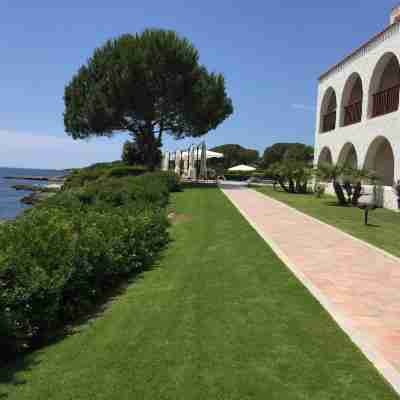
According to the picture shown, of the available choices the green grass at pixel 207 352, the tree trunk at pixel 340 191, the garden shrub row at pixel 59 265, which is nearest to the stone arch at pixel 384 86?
the tree trunk at pixel 340 191

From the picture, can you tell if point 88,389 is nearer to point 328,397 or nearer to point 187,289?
point 328,397

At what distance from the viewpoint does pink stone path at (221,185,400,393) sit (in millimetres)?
4109

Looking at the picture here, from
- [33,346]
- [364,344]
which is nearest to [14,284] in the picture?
[33,346]

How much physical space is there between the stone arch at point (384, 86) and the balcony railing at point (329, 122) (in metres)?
4.53

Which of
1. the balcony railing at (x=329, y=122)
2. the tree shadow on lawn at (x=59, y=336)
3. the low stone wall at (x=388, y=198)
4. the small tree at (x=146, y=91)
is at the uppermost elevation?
the small tree at (x=146, y=91)

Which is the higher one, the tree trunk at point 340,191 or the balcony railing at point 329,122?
the balcony railing at point 329,122

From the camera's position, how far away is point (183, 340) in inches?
166

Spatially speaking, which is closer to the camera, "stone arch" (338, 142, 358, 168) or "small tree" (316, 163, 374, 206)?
"small tree" (316, 163, 374, 206)

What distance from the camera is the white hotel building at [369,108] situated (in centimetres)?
1675

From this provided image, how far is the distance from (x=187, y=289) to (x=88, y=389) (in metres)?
2.67

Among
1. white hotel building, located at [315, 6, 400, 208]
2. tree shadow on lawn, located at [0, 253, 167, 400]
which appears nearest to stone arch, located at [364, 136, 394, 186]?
white hotel building, located at [315, 6, 400, 208]

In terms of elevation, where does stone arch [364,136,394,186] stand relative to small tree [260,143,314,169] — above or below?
below

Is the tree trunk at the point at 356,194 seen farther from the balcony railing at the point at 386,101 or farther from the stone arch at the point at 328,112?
the stone arch at the point at 328,112

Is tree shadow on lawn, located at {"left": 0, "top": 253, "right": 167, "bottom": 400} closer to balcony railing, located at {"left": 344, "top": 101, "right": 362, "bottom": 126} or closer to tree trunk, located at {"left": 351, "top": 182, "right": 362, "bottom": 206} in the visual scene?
tree trunk, located at {"left": 351, "top": 182, "right": 362, "bottom": 206}
